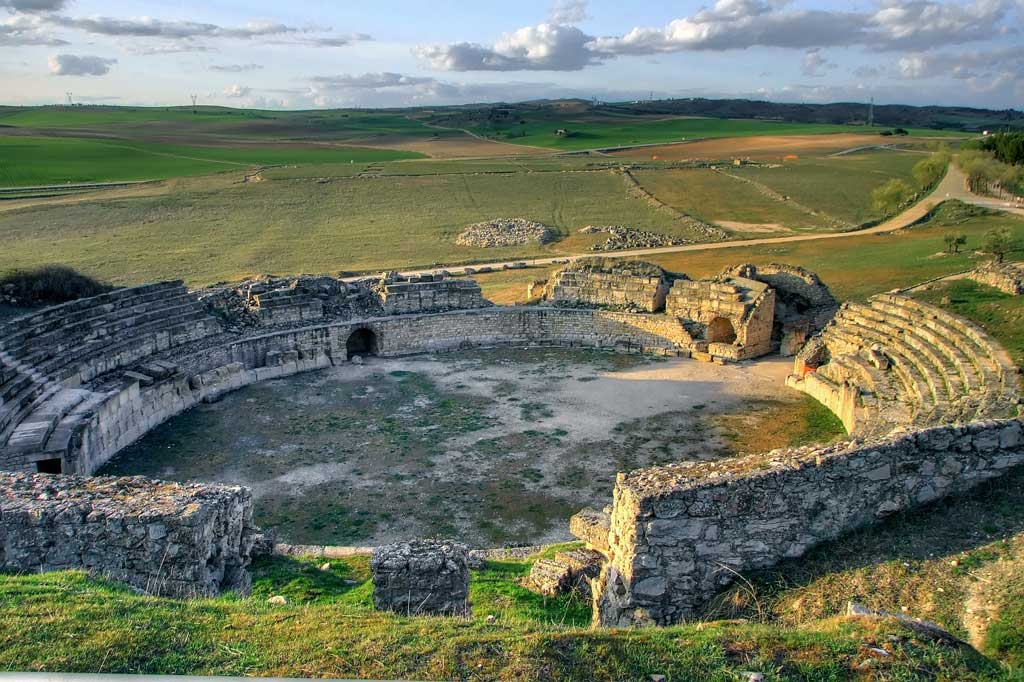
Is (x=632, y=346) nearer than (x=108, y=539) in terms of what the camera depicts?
No

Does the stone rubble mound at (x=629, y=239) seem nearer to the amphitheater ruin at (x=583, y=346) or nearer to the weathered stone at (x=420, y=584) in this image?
the amphitheater ruin at (x=583, y=346)

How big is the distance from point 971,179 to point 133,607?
6109cm

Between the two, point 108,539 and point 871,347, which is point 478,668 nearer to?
point 108,539

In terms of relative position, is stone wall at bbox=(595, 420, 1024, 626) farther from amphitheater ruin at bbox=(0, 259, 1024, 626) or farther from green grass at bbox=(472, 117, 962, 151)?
green grass at bbox=(472, 117, 962, 151)

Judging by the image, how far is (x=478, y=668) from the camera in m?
6.13

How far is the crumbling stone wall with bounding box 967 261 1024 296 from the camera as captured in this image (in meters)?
20.6

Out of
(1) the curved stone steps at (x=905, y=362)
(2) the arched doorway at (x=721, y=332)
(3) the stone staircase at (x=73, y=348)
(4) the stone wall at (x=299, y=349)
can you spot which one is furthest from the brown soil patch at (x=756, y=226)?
(3) the stone staircase at (x=73, y=348)

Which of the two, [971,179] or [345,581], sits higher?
[971,179]

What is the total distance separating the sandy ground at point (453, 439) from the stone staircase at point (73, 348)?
1.70m

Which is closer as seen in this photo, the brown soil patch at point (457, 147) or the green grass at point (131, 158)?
the green grass at point (131, 158)

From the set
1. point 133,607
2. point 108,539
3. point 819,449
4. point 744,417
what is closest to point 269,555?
point 108,539

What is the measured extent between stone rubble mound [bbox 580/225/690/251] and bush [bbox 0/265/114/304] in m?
27.1

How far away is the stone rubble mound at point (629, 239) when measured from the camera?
44438mm

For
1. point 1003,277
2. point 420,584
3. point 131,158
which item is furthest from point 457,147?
point 420,584
